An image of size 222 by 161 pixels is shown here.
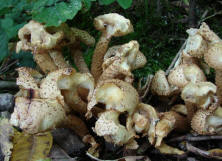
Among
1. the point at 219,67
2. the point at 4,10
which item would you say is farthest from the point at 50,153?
the point at 219,67

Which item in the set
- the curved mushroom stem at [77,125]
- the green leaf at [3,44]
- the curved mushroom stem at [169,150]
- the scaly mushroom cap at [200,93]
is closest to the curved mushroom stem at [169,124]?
the curved mushroom stem at [169,150]

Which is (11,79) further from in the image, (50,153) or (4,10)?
(50,153)

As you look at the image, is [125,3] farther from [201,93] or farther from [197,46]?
[201,93]

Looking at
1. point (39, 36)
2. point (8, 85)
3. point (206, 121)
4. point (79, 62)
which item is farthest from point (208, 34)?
point (8, 85)

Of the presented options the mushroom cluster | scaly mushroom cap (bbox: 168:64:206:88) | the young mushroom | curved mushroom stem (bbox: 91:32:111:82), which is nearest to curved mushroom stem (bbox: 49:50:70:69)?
the mushroom cluster

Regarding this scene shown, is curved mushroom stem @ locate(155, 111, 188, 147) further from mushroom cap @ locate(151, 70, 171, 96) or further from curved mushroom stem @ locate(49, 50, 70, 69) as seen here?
curved mushroom stem @ locate(49, 50, 70, 69)
